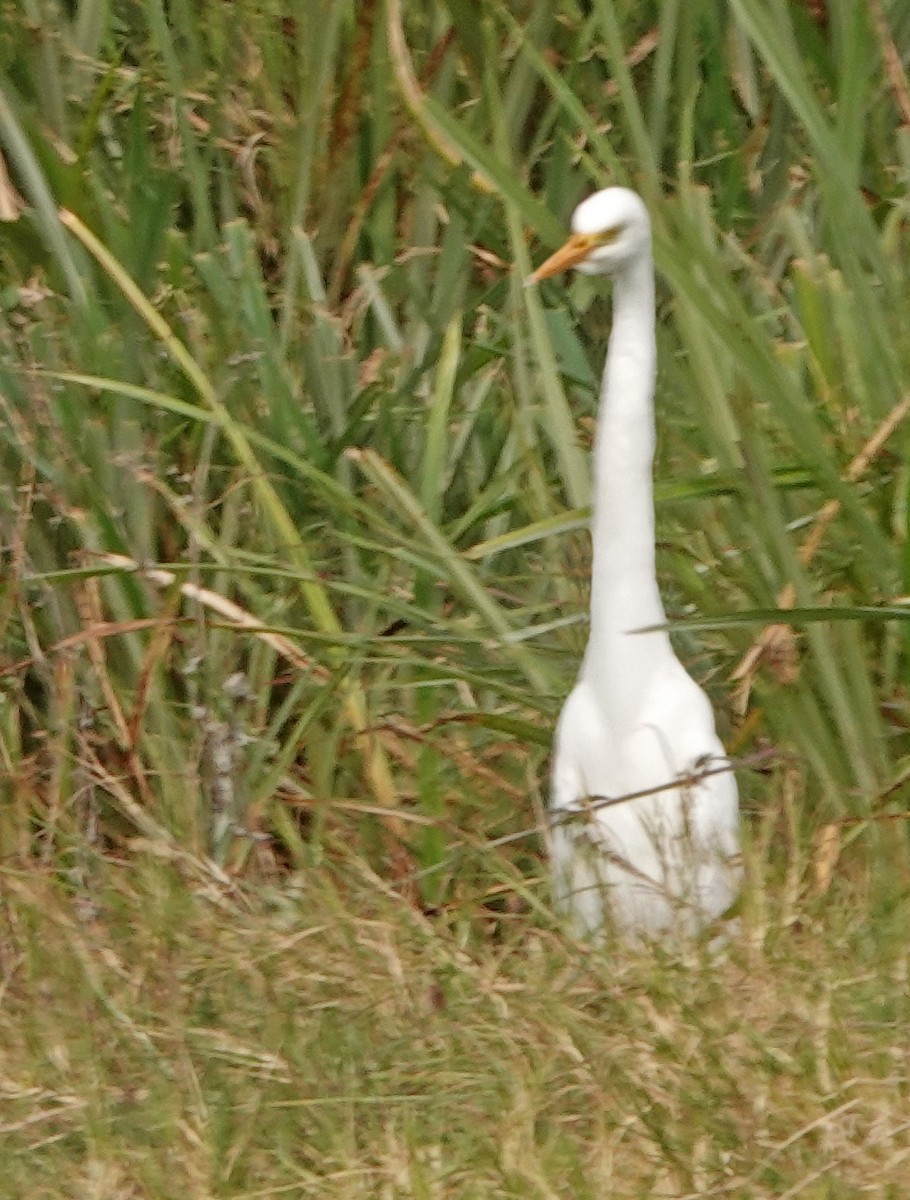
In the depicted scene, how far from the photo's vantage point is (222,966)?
2.59 meters

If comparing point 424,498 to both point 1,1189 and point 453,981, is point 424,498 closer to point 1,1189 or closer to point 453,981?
point 453,981

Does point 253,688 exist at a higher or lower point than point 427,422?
lower

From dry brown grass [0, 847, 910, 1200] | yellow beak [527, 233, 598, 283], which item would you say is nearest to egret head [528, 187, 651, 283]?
yellow beak [527, 233, 598, 283]

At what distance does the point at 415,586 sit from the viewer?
3.18 m

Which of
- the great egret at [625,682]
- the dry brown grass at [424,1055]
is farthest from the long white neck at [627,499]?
the dry brown grass at [424,1055]

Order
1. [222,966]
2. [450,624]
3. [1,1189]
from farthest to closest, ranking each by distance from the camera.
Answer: [450,624] → [222,966] → [1,1189]

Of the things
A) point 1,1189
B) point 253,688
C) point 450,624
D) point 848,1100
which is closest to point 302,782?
point 253,688

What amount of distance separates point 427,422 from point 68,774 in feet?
2.04

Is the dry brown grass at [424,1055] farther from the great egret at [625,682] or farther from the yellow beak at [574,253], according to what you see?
the yellow beak at [574,253]

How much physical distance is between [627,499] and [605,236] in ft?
0.91

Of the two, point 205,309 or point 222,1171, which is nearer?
point 222,1171

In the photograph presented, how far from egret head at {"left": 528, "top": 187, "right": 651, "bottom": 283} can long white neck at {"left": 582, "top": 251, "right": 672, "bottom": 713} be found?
2cm

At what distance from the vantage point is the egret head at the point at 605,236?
274cm

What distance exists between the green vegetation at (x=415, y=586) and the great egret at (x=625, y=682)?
0.24 feet
